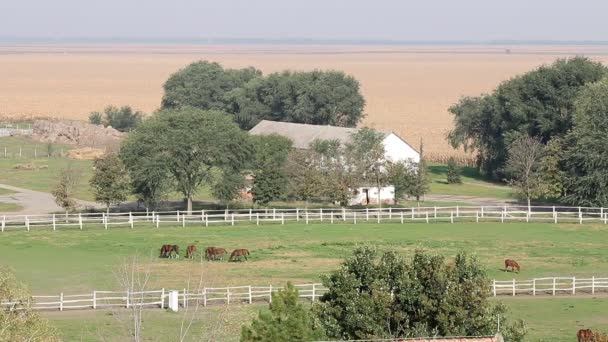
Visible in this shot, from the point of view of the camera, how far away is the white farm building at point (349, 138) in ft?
240

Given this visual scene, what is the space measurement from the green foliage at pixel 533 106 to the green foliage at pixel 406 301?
5216cm

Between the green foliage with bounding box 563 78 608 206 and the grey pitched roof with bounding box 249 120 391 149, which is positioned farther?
the grey pitched roof with bounding box 249 120 391 149

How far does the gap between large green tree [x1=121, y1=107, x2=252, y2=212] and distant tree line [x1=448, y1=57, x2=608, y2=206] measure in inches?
666

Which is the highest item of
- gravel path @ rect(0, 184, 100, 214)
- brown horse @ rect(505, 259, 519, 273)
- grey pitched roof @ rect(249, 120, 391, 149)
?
grey pitched roof @ rect(249, 120, 391, 149)

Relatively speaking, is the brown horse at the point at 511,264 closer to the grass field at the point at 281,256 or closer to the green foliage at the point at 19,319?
the grass field at the point at 281,256

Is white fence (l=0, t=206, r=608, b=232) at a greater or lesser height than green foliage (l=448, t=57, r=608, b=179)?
lesser

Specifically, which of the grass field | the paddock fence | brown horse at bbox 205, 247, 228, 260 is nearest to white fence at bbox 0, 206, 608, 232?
the grass field

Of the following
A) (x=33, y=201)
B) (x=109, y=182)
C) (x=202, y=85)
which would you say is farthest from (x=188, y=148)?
(x=202, y=85)

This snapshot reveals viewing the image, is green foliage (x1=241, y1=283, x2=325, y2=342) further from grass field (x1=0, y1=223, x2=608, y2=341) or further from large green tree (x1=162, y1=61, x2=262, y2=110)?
large green tree (x1=162, y1=61, x2=262, y2=110)

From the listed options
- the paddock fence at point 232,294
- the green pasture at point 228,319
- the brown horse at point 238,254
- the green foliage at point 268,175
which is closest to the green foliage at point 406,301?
the green pasture at point 228,319

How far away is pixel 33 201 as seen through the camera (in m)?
72.6

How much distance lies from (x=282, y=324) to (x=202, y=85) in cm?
9645

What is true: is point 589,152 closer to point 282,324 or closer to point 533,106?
point 533,106

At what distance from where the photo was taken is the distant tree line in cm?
6988
